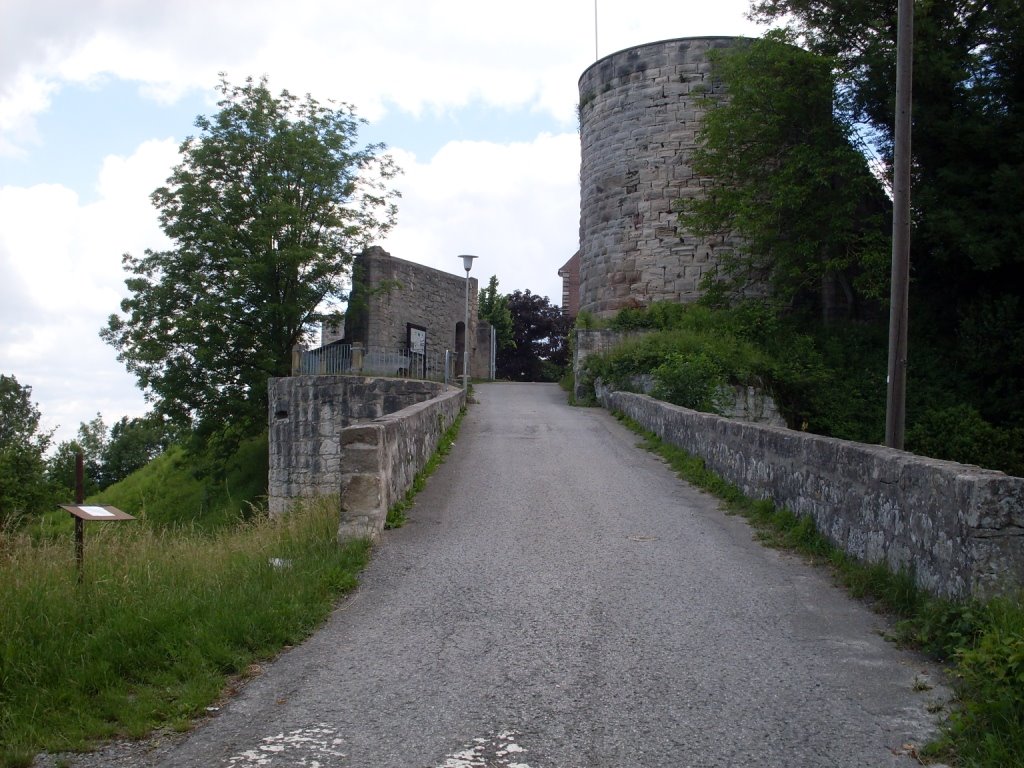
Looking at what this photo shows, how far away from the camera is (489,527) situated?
8.62 m

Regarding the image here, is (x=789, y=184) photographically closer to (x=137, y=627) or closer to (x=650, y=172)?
(x=650, y=172)

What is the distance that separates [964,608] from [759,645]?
1090 mm

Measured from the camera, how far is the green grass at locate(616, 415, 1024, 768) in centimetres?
378

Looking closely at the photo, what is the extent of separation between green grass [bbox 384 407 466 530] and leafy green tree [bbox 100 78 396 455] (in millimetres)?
9898

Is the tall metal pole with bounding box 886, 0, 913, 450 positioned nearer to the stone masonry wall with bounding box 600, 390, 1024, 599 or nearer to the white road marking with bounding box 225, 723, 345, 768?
the stone masonry wall with bounding box 600, 390, 1024, 599

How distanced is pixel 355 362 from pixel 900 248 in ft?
48.8

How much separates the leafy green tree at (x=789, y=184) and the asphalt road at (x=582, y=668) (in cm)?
1485

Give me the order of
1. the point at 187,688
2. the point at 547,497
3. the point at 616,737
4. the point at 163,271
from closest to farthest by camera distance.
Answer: the point at 616,737
the point at 187,688
the point at 547,497
the point at 163,271

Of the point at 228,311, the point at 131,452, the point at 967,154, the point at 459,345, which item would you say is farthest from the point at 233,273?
the point at 131,452

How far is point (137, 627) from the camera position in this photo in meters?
5.18

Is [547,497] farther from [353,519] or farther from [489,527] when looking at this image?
[353,519]

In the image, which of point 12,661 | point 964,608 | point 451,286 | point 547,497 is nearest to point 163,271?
point 451,286

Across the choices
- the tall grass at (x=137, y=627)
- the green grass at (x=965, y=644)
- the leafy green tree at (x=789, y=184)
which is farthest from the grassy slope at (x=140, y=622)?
the leafy green tree at (x=789, y=184)

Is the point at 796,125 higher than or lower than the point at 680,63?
lower
